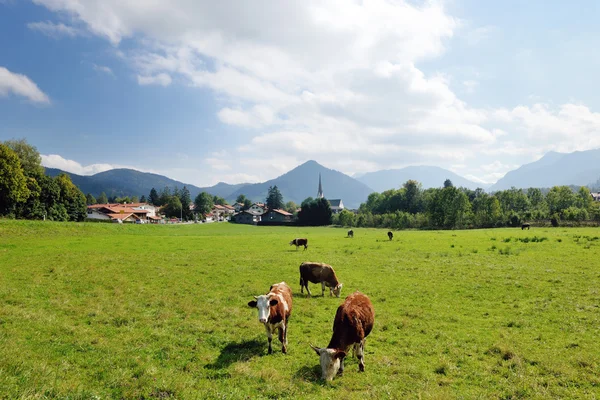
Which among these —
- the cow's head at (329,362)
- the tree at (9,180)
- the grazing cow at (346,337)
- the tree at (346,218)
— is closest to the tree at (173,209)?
the tree at (346,218)

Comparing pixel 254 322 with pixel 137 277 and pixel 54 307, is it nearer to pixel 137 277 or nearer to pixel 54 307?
pixel 54 307

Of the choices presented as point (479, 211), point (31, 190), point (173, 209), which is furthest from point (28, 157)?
point (479, 211)

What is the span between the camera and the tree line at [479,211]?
273 ft

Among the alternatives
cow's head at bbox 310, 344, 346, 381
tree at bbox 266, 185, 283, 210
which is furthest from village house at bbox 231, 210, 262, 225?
cow's head at bbox 310, 344, 346, 381

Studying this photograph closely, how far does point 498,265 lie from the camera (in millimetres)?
23766

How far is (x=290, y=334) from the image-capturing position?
37.8 ft

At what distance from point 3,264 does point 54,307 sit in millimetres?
15767

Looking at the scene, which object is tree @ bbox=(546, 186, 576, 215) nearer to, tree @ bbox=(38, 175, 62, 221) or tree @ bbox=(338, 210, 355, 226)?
tree @ bbox=(338, 210, 355, 226)

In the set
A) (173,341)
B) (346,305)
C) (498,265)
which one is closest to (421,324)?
(346,305)

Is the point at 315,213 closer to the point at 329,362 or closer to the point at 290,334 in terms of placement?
the point at 290,334

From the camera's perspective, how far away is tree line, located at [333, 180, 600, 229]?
83.1m

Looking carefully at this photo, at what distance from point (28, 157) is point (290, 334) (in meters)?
96.3

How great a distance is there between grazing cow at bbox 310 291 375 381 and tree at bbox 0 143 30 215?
77.1m

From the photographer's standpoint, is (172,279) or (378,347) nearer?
(378,347)
